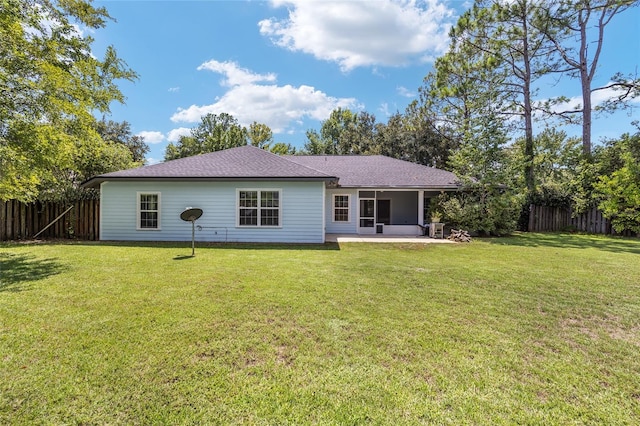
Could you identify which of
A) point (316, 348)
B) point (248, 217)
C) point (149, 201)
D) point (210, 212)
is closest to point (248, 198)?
point (248, 217)

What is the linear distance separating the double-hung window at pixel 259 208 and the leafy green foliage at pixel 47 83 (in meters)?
5.08

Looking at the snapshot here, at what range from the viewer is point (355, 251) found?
9.62 m

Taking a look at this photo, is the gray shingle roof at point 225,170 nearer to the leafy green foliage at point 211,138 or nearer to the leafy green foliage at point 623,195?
the leafy green foliage at point 623,195

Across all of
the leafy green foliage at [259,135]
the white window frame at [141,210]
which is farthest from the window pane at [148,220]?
→ the leafy green foliage at [259,135]

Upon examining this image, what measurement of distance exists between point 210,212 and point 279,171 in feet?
10.4

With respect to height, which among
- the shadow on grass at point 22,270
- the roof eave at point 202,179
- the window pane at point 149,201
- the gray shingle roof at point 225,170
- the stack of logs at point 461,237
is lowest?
the shadow on grass at point 22,270

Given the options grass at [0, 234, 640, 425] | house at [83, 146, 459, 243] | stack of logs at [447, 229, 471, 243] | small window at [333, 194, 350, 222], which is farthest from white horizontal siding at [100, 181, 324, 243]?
stack of logs at [447, 229, 471, 243]

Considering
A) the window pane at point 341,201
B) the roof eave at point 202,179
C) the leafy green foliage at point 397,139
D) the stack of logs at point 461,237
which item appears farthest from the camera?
the leafy green foliage at point 397,139

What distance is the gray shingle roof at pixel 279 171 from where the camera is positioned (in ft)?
37.5

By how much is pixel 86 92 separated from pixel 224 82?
13.3 metres

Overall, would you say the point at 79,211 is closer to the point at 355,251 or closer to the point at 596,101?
the point at 355,251

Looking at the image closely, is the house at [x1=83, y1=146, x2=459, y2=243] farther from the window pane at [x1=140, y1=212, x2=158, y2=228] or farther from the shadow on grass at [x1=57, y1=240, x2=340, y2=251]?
the shadow on grass at [x1=57, y1=240, x2=340, y2=251]

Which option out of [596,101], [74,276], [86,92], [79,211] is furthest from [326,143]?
[74,276]

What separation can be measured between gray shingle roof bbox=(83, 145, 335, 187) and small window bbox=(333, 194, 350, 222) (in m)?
3.83
